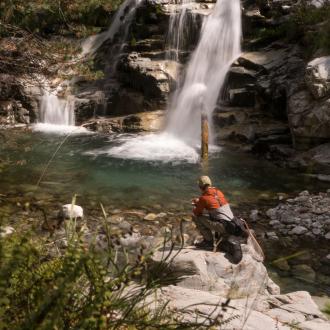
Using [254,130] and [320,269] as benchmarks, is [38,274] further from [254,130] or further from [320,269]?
[254,130]

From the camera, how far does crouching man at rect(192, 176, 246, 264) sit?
22.9 ft

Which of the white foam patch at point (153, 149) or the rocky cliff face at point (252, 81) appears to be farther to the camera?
the white foam patch at point (153, 149)

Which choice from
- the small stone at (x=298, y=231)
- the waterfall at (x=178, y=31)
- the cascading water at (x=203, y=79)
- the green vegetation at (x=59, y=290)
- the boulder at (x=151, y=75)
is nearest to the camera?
the green vegetation at (x=59, y=290)

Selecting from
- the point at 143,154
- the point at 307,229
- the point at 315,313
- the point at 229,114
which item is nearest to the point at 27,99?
the point at 143,154

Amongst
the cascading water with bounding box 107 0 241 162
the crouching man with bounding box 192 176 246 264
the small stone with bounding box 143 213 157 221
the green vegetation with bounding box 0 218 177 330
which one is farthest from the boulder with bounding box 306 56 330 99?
the green vegetation with bounding box 0 218 177 330

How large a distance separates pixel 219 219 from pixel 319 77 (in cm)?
907

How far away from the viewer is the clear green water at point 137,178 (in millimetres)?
12068

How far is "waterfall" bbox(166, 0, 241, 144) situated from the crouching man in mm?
11810

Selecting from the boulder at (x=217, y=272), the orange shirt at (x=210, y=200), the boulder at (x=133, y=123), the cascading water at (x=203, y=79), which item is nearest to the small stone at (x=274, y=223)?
the boulder at (x=217, y=272)

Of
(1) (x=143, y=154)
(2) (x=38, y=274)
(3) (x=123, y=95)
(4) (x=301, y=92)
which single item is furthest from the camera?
(3) (x=123, y=95)

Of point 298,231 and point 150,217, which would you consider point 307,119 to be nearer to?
point 298,231

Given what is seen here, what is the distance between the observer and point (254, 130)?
55.9ft

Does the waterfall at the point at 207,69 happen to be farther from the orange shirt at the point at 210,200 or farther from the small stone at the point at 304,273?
the orange shirt at the point at 210,200

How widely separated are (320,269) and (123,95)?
1483 centimetres
